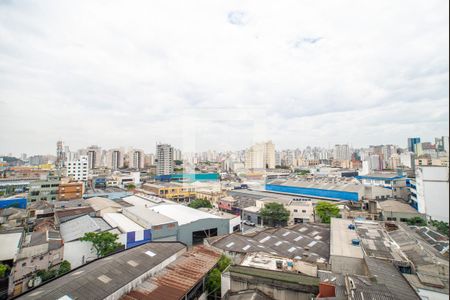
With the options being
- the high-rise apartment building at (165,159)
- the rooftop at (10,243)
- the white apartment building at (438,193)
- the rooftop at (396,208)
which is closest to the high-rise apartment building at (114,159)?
the high-rise apartment building at (165,159)

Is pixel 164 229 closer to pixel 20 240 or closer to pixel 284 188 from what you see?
pixel 20 240

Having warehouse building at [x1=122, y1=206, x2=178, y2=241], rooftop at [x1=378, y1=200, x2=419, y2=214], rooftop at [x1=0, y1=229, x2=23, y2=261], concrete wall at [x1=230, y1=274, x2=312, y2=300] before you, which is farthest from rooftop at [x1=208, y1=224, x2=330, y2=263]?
rooftop at [x1=0, y1=229, x2=23, y2=261]

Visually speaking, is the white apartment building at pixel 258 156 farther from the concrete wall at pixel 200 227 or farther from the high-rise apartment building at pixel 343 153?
the concrete wall at pixel 200 227

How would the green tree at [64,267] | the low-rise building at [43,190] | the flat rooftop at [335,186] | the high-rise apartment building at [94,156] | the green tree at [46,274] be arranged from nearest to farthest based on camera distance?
the green tree at [46,274] < the green tree at [64,267] < the flat rooftop at [335,186] < the low-rise building at [43,190] < the high-rise apartment building at [94,156]

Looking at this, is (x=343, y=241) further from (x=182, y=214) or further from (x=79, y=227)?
(x=79, y=227)

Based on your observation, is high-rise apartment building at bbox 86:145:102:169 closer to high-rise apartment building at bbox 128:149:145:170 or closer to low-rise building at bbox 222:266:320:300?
high-rise apartment building at bbox 128:149:145:170

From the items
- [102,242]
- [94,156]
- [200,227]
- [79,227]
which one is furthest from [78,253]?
[94,156]
